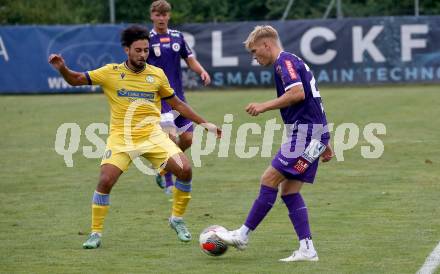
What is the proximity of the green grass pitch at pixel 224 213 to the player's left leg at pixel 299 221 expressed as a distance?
135 millimetres

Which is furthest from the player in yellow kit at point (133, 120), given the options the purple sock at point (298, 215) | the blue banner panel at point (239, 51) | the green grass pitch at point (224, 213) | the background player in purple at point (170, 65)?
the blue banner panel at point (239, 51)

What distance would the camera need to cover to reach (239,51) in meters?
30.9

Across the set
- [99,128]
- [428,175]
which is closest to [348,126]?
[99,128]

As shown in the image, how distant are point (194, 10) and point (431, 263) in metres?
39.6

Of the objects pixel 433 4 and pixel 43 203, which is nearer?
pixel 43 203

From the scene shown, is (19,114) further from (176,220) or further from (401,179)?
(176,220)

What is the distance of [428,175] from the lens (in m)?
13.0

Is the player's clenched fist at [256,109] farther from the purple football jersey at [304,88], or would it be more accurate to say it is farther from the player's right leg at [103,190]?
the player's right leg at [103,190]

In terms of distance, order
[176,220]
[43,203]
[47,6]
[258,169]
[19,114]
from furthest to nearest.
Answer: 1. [47,6]
2. [19,114]
3. [258,169]
4. [43,203]
5. [176,220]

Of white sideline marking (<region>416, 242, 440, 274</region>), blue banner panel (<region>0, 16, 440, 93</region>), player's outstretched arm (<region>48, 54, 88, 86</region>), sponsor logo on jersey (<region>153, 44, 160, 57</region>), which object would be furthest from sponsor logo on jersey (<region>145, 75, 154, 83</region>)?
blue banner panel (<region>0, 16, 440, 93</region>)

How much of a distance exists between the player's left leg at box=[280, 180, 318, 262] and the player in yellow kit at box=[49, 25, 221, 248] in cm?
90

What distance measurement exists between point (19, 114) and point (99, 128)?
15.3 ft

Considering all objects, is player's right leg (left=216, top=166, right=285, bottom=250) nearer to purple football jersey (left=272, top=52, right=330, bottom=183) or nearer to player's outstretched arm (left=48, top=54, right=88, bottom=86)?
purple football jersey (left=272, top=52, right=330, bottom=183)

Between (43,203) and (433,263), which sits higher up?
(433,263)
